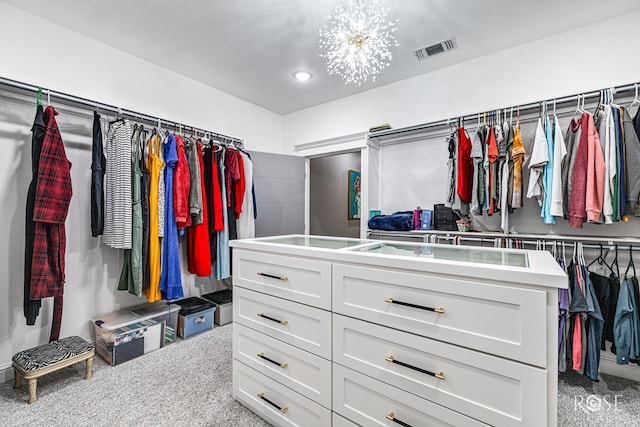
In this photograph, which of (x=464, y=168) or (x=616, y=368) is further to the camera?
(x=464, y=168)

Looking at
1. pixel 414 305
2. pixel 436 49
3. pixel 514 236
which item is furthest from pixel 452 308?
pixel 436 49

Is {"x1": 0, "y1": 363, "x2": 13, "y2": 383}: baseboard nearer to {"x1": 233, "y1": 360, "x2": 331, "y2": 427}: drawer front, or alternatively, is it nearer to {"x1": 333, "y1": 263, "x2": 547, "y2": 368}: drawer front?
{"x1": 233, "y1": 360, "x2": 331, "y2": 427}: drawer front

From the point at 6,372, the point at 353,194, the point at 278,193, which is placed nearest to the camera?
the point at 6,372

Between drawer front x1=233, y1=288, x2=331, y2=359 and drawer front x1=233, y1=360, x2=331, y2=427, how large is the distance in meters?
0.26

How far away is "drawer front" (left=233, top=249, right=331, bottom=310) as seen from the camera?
1401mm

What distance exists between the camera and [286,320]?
1.53 metres

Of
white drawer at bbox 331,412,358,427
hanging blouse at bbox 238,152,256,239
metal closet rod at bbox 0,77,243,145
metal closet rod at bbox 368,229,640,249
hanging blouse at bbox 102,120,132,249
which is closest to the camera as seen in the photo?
white drawer at bbox 331,412,358,427

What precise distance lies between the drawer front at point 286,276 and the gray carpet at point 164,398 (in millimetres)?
784

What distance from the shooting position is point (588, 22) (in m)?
2.25

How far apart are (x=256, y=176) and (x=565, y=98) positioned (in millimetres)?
2958

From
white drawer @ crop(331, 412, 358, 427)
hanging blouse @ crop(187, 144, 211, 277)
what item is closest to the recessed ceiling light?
hanging blouse @ crop(187, 144, 211, 277)

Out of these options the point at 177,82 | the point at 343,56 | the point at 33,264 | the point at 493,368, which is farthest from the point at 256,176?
the point at 493,368

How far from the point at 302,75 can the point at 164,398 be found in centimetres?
302

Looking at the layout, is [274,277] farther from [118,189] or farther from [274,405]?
[118,189]
